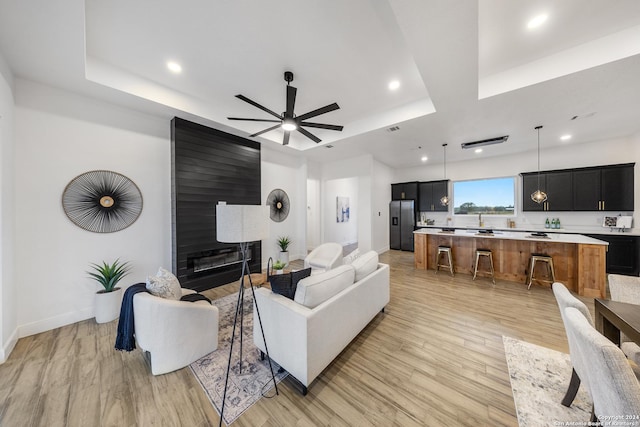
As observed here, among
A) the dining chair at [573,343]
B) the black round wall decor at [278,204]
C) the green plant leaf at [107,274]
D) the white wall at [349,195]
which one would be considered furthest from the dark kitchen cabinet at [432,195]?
the green plant leaf at [107,274]

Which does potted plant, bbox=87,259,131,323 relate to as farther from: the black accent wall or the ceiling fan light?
the ceiling fan light

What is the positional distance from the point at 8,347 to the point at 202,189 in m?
2.59

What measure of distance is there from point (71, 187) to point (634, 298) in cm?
611

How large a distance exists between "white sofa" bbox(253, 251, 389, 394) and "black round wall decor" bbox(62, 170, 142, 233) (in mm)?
2622

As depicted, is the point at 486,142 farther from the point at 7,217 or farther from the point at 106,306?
the point at 7,217

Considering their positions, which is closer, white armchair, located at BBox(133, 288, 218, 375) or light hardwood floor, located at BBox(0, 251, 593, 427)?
light hardwood floor, located at BBox(0, 251, 593, 427)

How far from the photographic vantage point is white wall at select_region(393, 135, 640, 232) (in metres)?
4.51

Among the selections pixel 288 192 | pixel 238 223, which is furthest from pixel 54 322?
pixel 288 192

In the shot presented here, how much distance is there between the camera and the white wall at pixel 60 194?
2.42 m

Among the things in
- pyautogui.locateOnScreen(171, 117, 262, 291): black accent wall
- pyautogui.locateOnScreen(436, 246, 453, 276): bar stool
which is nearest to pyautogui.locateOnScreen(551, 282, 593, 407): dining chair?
pyautogui.locateOnScreen(436, 246, 453, 276): bar stool

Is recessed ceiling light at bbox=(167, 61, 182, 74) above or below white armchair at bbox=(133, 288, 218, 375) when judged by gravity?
above

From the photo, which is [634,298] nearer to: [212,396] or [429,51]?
[429,51]

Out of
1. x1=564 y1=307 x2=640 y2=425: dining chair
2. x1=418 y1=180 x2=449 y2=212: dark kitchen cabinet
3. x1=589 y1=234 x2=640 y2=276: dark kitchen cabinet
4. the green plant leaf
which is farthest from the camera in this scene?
x1=418 y1=180 x2=449 y2=212: dark kitchen cabinet

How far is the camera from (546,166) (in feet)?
17.2
